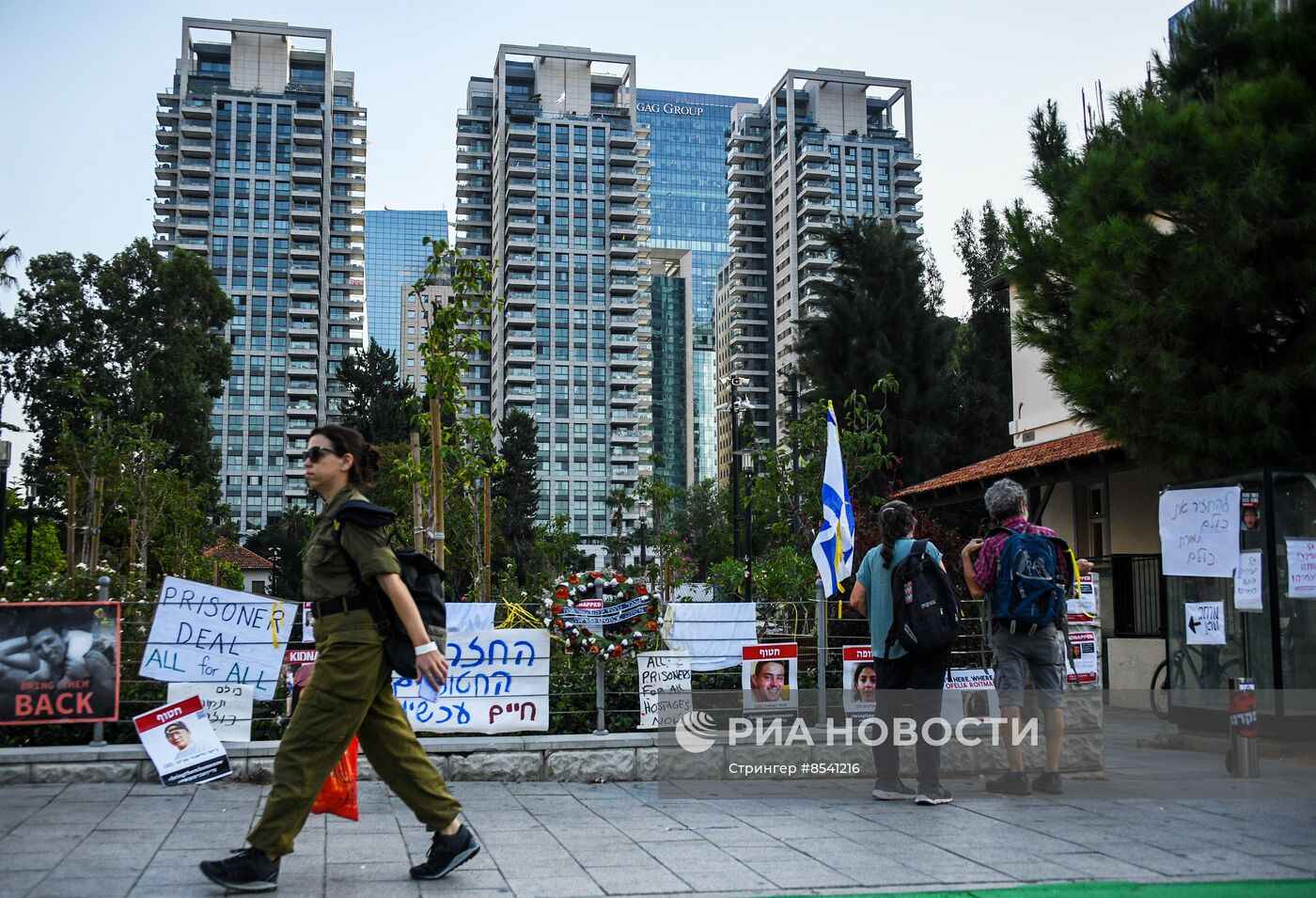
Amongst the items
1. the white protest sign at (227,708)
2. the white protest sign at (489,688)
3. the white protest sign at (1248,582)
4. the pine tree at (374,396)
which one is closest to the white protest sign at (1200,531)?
the white protest sign at (1248,582)

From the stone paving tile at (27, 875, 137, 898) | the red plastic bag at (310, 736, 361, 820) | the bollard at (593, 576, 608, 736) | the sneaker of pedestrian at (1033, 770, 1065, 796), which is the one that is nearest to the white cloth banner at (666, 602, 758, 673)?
the bollard at (593, 576, 608, 736)

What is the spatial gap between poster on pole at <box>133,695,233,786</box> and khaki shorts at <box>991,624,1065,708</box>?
5258mm

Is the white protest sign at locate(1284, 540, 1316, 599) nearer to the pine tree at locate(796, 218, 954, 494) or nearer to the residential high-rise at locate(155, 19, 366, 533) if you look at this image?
the pine tree at locate(796, 218, 954, 494)

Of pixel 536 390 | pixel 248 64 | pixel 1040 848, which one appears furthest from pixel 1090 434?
pixel 248 64

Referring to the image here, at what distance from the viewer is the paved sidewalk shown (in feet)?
17.3

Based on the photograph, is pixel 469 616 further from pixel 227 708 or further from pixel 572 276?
pixel 572 276

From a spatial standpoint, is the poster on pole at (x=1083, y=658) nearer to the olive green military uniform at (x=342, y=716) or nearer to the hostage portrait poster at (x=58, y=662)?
the olive green military uniform at (x=342, y=716)

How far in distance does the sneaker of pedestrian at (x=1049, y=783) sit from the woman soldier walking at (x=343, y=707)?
426 cm

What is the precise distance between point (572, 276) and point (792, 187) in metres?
30.7

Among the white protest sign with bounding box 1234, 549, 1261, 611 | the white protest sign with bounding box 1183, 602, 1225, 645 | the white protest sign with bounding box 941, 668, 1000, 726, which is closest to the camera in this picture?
the white protest sign with bounding box 941, 668, 1000, 726

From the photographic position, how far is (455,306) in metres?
11.5

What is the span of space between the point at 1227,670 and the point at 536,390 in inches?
4999

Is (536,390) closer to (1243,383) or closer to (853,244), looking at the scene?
(853,244)

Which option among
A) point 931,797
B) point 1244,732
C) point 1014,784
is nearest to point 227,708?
point 931,797
